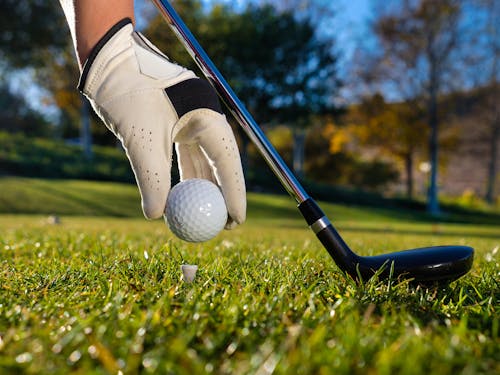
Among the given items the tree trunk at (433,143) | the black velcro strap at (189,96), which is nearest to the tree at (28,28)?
the tree trunk at (433,143)

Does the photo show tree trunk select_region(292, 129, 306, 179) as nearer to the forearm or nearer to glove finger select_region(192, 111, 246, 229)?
glove finger select_region(192, 111, 246, 229)

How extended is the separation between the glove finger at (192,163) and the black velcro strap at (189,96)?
31 centimetres

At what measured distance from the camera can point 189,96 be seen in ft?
6.79

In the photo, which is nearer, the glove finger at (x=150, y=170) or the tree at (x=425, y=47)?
the glove finger at (x=150, y=170)

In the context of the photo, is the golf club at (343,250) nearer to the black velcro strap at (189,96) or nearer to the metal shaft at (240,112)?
the metal shaft at (240,112)

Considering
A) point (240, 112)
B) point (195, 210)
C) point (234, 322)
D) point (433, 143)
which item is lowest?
point (433, 143)

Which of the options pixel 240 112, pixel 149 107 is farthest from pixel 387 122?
pixel 149 107

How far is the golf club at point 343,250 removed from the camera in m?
1.90

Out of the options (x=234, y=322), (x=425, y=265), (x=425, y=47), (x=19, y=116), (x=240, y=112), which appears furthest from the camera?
(x=19, y=116)

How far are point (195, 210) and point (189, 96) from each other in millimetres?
510

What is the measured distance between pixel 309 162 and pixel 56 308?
30443 mm

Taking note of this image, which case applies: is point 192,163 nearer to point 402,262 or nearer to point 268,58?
point 402,262

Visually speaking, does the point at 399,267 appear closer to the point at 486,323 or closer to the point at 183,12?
the point at 486,323

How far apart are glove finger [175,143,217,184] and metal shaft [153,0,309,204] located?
0.33 meters
